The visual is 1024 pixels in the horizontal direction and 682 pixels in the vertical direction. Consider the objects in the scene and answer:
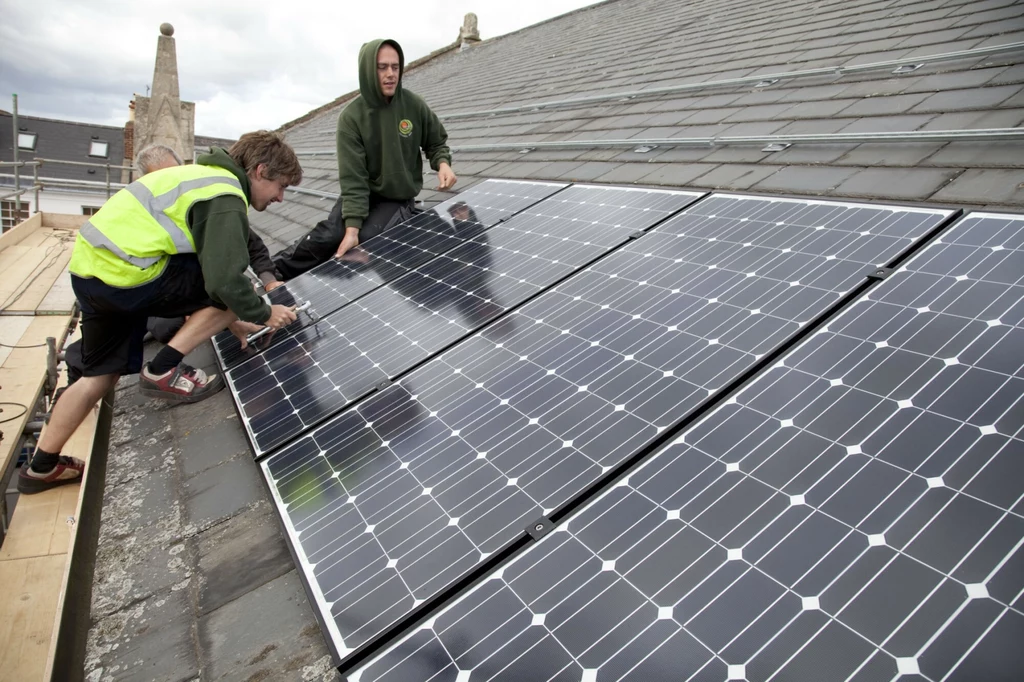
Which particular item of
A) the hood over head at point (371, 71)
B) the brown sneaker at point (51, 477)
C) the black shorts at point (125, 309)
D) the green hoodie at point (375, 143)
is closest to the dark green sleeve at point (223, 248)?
the black shorts at point (125, 309)

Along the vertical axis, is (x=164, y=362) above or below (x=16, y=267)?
above

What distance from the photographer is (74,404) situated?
420 centimetres

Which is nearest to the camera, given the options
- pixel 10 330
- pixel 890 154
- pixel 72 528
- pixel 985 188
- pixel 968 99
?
pixel 985 188

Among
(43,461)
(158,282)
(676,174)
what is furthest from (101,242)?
(676,174)

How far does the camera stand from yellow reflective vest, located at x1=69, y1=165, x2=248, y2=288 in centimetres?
399

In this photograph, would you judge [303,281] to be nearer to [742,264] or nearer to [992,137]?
[742,264]

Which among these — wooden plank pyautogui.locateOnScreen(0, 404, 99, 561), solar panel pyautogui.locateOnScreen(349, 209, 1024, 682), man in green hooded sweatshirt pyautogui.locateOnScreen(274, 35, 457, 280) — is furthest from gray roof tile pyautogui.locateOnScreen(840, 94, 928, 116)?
wooden plank pyautogui.locateOnScreen(0, 404, 99, 561)

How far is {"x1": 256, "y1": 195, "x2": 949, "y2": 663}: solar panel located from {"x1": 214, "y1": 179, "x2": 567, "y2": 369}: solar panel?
62.7 inches

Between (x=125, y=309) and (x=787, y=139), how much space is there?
4318mm

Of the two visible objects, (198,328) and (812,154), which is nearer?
Answer: (812,154)

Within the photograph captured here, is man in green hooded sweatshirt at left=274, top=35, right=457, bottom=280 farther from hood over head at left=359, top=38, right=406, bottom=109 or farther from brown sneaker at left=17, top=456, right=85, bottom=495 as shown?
brown sneaker at left=17, top=456, right=85, bottom=495

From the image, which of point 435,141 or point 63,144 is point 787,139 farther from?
point 63,144

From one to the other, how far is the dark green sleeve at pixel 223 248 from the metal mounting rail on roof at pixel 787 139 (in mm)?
3223

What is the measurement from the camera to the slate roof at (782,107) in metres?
3.63
